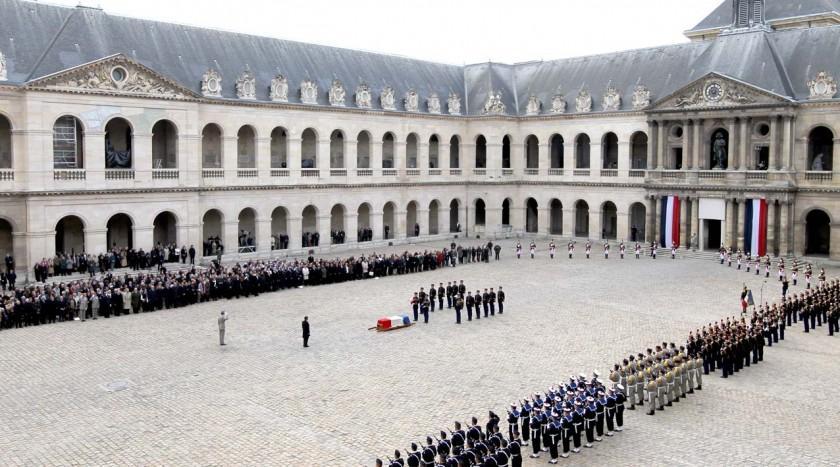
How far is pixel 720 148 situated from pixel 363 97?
2774cm

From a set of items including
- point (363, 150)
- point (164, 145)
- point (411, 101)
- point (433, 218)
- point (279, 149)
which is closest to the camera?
point (164, 145)

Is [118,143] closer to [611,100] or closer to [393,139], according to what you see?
[393,139]

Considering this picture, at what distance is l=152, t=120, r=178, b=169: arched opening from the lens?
1965 inches

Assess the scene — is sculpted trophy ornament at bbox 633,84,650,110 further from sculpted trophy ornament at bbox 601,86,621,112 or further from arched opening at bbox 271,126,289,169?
arched opening at bbox 271,126,289,169

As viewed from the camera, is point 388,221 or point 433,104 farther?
point 433,104

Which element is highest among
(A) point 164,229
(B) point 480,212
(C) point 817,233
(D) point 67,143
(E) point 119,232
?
(D) point 67,143

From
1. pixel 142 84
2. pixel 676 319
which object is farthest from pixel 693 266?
pixel 142 84

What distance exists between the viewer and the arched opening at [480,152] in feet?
231

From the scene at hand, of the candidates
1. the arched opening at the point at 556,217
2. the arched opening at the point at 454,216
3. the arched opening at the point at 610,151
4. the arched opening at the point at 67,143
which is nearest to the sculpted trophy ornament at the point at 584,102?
the arched opening at the point at 610,151

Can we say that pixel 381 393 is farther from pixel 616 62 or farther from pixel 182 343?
pixel 616 62

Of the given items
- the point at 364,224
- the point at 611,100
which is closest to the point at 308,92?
the point at 364,224

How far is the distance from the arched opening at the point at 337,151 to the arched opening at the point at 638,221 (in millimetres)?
24386

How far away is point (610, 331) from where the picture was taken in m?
31.1

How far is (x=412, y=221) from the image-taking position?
67438 mm
